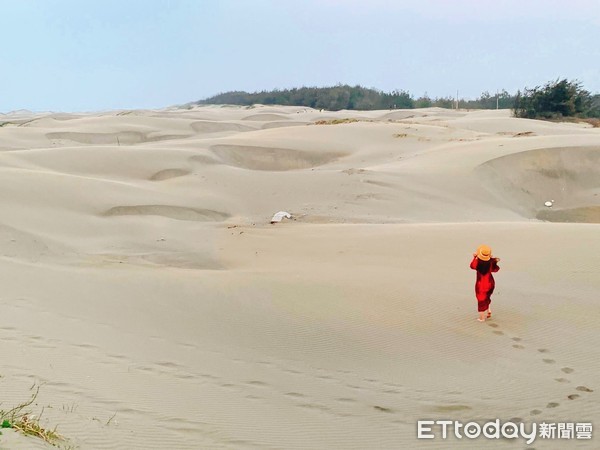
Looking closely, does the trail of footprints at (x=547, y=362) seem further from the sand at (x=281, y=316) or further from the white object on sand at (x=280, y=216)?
the white object on sand at (x=280, y=216)

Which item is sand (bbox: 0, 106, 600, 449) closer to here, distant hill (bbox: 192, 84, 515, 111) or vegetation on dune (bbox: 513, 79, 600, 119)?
vegetation on dune (bbox: 513, 79, 600, 119)

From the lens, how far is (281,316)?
5.16 meters

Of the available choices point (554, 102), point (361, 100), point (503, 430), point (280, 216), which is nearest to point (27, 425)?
point (503, 430)

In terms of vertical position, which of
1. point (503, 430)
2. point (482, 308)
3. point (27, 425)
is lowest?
point (503, 430)

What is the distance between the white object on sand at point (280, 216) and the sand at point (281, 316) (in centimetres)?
13

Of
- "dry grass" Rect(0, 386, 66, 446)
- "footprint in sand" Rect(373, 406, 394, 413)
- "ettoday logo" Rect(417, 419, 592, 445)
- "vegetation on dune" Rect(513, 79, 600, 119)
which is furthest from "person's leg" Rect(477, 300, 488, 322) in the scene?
"vegetation on dune" Rect(513, 79, 600, 119)

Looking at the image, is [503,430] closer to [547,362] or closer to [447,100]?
[547,362]

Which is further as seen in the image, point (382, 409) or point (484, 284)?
point (484, 284)

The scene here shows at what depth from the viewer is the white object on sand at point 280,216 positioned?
9.69m

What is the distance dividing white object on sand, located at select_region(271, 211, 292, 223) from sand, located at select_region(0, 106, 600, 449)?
13 centimetres

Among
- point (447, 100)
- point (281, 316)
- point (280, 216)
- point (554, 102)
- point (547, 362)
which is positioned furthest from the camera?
point (447, 100)

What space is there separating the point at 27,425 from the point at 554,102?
1165 inches

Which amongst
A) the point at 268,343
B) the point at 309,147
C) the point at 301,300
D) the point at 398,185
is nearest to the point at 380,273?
the point at 301,300

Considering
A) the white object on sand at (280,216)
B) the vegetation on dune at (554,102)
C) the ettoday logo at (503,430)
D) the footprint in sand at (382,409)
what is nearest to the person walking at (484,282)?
the ettoday logo at (503,430)
